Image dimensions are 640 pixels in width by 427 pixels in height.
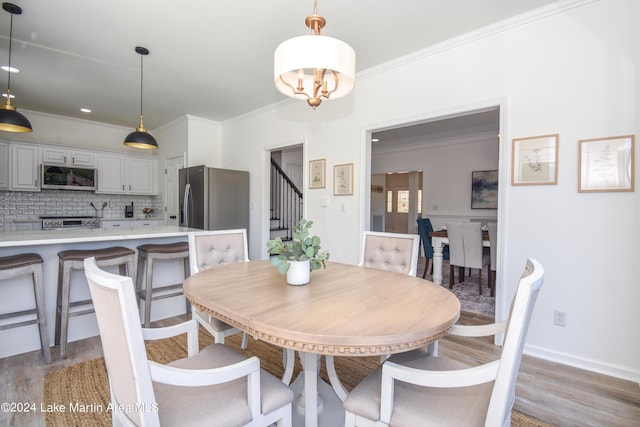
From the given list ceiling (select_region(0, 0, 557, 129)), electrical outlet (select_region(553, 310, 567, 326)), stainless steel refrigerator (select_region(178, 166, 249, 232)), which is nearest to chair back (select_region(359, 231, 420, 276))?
electrical outlet (select_region(553, 310, 567, 326))

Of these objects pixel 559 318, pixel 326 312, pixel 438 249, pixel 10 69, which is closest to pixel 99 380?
pixel 326 312

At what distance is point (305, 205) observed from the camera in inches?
161

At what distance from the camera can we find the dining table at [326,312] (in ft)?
3.12

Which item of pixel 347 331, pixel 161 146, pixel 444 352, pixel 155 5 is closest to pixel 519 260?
pixel 444 352

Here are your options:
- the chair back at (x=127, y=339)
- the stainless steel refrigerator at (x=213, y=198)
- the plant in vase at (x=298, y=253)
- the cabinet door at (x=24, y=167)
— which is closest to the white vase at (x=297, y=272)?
the plant in vase at (x=298, y=253)

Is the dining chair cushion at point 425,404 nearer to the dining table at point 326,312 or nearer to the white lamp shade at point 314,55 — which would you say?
the dining table at point 326,312

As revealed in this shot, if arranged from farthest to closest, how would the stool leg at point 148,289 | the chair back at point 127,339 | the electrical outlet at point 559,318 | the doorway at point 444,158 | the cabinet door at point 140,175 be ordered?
the cabinet door at point 140,175, the doorway at point 444,158, the stool leg at point 148,289, the electrical outlet at point 559,318, the chair back at point 127,339

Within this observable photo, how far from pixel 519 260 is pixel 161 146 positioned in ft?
19.8

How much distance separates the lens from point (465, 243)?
12.6 feet

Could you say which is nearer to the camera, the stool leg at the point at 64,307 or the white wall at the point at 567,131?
the white wall at the point at 567,131

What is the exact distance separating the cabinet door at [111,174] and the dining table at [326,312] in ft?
15.9

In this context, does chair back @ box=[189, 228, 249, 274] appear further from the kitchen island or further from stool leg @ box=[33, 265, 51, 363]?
stool leg @ box=[33, 265, 51, 363]

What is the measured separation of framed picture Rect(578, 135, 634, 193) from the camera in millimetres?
2012

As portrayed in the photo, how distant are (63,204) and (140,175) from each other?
1.28m
